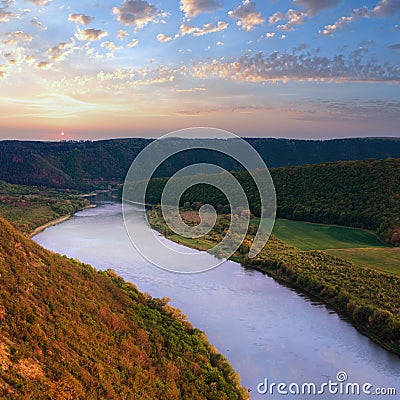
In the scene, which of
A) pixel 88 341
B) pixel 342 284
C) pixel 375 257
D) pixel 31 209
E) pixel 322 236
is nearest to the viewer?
pixel 88 341

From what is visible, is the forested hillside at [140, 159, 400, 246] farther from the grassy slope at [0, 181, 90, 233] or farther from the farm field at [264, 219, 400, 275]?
the grassy slope at [0, 181, 90, 233]

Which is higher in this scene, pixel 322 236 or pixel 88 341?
pixel 88 341

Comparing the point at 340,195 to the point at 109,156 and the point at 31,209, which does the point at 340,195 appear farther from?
the point at 109,156

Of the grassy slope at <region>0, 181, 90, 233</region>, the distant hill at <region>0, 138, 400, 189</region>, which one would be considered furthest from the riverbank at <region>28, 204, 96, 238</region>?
the distant hill at <region>0, 138, 400, 189</region>

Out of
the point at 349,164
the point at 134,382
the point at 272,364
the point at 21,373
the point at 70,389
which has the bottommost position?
the point at 272,364

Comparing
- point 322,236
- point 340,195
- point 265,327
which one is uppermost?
point 340,195

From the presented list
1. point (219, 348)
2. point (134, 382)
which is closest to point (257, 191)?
point (219, 348)

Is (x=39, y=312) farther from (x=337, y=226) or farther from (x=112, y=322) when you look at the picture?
(x=337, y=226)

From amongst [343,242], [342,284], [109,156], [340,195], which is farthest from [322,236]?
[109,156]
